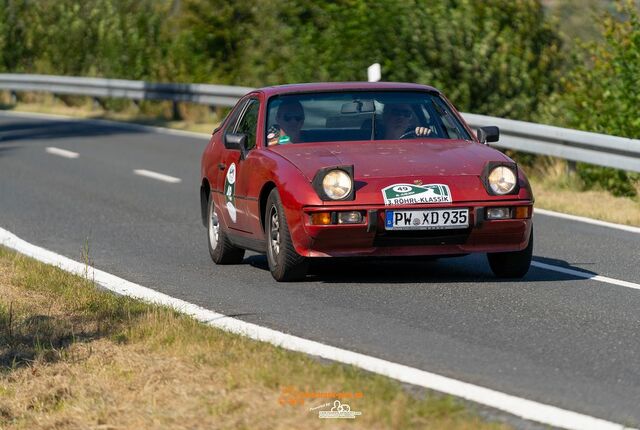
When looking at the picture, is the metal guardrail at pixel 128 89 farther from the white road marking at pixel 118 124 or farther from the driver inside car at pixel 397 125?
the driver inside car at pixel 397 125

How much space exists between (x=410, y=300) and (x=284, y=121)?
84.4 inches

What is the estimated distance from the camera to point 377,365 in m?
6.64

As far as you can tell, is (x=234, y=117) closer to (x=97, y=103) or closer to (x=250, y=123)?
(x=250, y=123)

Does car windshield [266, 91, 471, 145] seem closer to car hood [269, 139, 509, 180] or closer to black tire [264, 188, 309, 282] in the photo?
car hood [269, 139, 509, 180]

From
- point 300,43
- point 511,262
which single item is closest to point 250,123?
point 511,262

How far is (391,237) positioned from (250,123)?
221cm

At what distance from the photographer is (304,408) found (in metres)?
5.59

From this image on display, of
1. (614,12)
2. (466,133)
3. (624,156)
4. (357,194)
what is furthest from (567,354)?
(614,12)

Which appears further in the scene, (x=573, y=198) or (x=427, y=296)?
(x=573, y=198)

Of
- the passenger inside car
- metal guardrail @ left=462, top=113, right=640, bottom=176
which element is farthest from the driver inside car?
metal guardrail @ left=462, top=113, right=640, bottom=176

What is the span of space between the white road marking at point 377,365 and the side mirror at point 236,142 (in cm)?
126

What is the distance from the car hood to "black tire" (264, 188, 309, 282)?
33 cm

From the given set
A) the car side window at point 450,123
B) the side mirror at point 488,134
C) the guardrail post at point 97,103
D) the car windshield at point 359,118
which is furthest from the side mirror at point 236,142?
the guardrail post at point 97,103

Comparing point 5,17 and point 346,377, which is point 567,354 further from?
point 5,17
